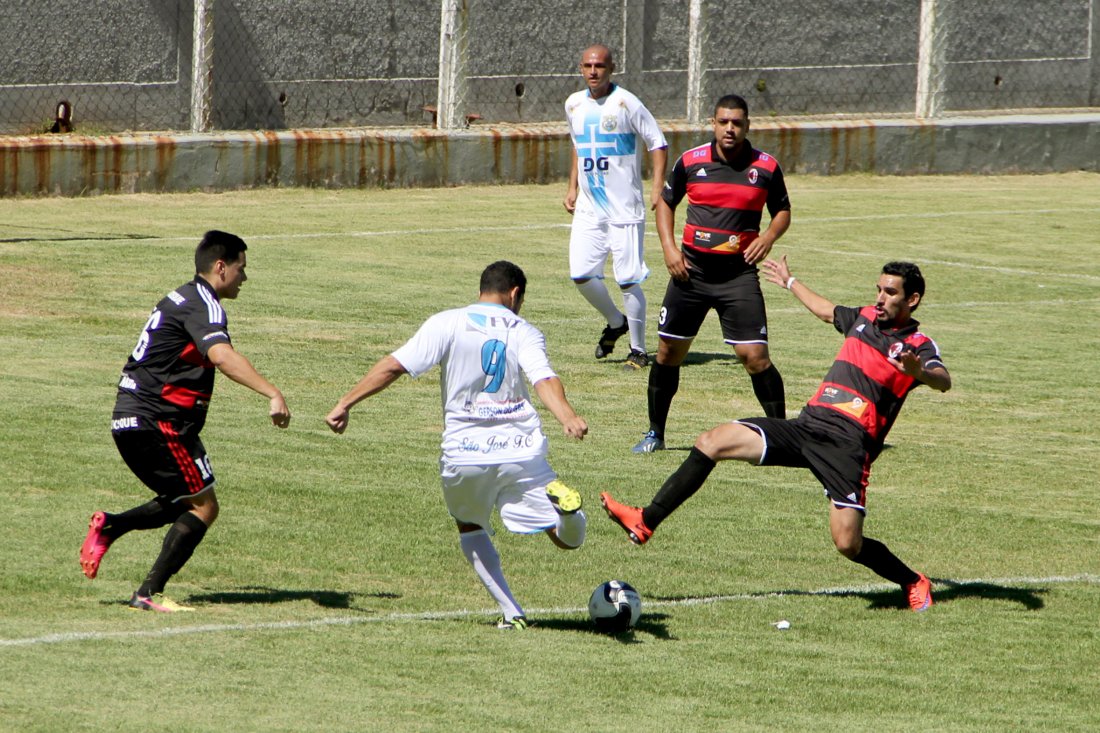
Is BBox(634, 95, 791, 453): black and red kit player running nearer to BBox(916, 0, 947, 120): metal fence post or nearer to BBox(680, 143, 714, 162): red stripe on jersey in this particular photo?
BBox(680, 143, 714, 162): red stripe on jersey

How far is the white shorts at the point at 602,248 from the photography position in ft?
45.7

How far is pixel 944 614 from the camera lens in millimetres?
8031

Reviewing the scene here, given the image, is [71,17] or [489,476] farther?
[71,17]

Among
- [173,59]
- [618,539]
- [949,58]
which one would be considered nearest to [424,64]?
[173,59]

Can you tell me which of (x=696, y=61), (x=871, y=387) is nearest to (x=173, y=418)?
(x=871, y=387)

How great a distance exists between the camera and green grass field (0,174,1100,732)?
659 centimetres

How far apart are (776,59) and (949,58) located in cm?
374

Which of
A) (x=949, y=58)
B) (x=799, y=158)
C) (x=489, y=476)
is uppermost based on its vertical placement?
(x=949, y=58)

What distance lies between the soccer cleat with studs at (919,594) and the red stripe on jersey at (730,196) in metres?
3.65

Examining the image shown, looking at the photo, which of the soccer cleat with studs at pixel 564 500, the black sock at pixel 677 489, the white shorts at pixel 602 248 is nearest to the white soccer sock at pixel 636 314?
the white shorts at pixel 602 248

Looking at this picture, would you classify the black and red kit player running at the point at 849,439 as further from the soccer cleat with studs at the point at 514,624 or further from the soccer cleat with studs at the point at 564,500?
the soccer cleat with studs at the point at 564,500

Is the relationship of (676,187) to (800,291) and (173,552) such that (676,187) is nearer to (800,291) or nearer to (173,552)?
(800,291)

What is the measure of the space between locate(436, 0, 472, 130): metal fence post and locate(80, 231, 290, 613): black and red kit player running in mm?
15798

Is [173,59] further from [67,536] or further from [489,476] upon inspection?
[489,476]
